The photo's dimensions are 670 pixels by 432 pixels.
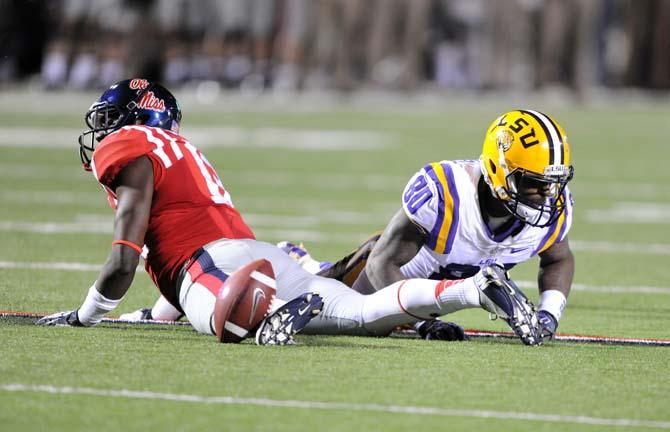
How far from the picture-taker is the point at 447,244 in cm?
674

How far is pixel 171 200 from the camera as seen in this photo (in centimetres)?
658

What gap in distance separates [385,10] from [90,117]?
19.4 m

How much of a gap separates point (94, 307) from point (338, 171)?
36.7 feet

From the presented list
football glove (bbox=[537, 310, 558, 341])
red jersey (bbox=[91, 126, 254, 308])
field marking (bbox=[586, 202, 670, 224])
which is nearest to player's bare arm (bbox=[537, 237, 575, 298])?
football glove (bbox=[537, 310, 558, 341])

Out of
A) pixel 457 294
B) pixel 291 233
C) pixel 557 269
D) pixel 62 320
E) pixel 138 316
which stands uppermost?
pixel 457 294

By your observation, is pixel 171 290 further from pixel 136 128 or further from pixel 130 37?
pixel 130 37

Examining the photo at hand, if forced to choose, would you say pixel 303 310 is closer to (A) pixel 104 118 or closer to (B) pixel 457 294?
(B) pixel 457 294

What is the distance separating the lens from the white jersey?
21.8 ft

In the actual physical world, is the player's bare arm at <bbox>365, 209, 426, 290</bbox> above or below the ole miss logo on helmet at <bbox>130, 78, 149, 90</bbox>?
below

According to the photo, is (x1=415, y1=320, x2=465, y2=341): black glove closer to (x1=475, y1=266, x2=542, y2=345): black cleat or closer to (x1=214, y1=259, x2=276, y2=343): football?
(x1=475, y1=266, x2=542, y2=345): black cleat

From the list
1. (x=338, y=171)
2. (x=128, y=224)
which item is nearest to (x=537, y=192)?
(x=128, y=224)

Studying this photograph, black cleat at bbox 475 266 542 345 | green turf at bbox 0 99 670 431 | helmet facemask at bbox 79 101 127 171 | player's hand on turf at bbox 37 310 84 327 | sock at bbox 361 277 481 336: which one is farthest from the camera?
helmet facemask at bbox 79 101 127 171

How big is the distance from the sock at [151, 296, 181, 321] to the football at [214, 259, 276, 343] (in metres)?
0.86

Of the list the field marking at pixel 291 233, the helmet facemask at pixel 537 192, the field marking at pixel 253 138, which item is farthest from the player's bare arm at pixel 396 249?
the field marking at pixel 253 138
